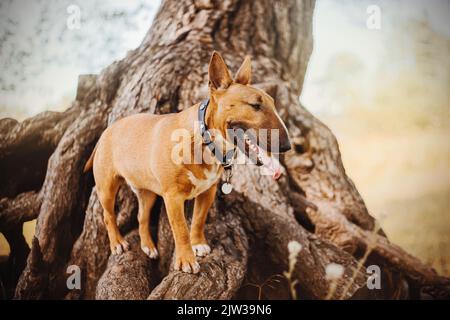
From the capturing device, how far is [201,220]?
10.2ft

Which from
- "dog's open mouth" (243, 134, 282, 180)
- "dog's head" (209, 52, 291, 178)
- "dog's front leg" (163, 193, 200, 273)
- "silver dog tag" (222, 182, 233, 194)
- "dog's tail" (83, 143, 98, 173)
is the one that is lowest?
"dog's front leg" (163, 193, 200, 273)

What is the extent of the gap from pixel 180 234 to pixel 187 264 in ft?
0.69

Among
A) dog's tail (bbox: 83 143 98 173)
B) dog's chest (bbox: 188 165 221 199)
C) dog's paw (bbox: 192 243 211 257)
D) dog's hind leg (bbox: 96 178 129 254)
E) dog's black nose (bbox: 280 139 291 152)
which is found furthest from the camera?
dog's tail (bbox: 83 143 98 173)

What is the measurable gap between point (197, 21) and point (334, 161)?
170cm

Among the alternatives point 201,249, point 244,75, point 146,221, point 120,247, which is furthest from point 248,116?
point 120,247

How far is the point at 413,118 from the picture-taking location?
3.46 metres

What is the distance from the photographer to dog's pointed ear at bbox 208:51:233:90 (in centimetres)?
270

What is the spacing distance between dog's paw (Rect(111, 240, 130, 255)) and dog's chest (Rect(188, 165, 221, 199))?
2.42 ft

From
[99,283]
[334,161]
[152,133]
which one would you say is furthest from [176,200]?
[334,161]

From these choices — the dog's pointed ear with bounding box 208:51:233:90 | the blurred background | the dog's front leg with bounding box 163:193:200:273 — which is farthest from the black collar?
the blurred background

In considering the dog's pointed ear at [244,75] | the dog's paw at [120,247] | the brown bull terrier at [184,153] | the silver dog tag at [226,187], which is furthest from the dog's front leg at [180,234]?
the dog's pointed ear at [244,75]

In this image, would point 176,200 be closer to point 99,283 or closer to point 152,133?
point 152,133

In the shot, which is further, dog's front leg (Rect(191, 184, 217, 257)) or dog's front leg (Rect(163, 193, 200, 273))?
dog's front leg (Rect(191, 184, 217, 257))

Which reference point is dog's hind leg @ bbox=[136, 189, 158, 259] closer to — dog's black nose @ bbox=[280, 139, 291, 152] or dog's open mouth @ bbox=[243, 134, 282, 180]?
dog's open mouth @ bbox=[243, 134, 282, 180]
